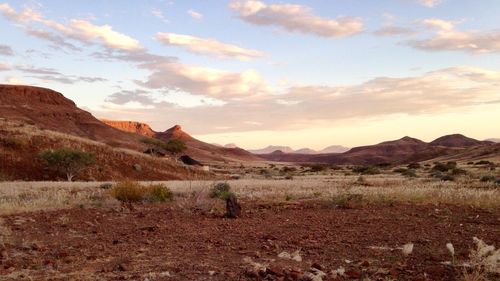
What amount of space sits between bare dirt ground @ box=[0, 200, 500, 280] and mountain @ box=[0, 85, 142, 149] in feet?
318

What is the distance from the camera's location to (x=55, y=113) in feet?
386

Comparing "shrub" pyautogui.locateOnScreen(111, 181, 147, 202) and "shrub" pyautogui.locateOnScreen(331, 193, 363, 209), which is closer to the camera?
"shrub" pyautogui.locateOnScreen(331, 193, 363, 209)

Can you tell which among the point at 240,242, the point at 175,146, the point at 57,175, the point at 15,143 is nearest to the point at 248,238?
the point at 240,242

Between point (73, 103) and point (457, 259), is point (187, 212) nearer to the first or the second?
point (457, 259)

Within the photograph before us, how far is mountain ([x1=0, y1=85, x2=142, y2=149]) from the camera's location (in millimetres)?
109062

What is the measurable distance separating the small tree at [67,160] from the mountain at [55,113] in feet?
240

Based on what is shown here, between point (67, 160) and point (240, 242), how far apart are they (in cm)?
2694

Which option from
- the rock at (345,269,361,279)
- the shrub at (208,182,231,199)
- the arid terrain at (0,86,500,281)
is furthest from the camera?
the shrub at (208,182,231,199)

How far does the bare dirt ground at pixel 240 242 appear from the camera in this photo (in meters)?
6.60

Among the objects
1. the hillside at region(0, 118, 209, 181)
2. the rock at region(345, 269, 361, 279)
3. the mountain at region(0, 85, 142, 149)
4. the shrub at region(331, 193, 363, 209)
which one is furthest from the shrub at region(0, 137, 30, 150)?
the mountain at region(0, 85, 142, 149)

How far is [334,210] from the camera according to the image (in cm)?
1340

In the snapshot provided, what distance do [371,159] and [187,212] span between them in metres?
171

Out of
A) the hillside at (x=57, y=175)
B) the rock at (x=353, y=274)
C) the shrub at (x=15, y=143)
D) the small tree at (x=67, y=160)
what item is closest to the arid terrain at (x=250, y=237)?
the rock at (x=353, y=274)

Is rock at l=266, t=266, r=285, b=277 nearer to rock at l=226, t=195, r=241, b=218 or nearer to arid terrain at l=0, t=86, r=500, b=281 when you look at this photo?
arid terrain at l=0, t=86, r=500, b=281
